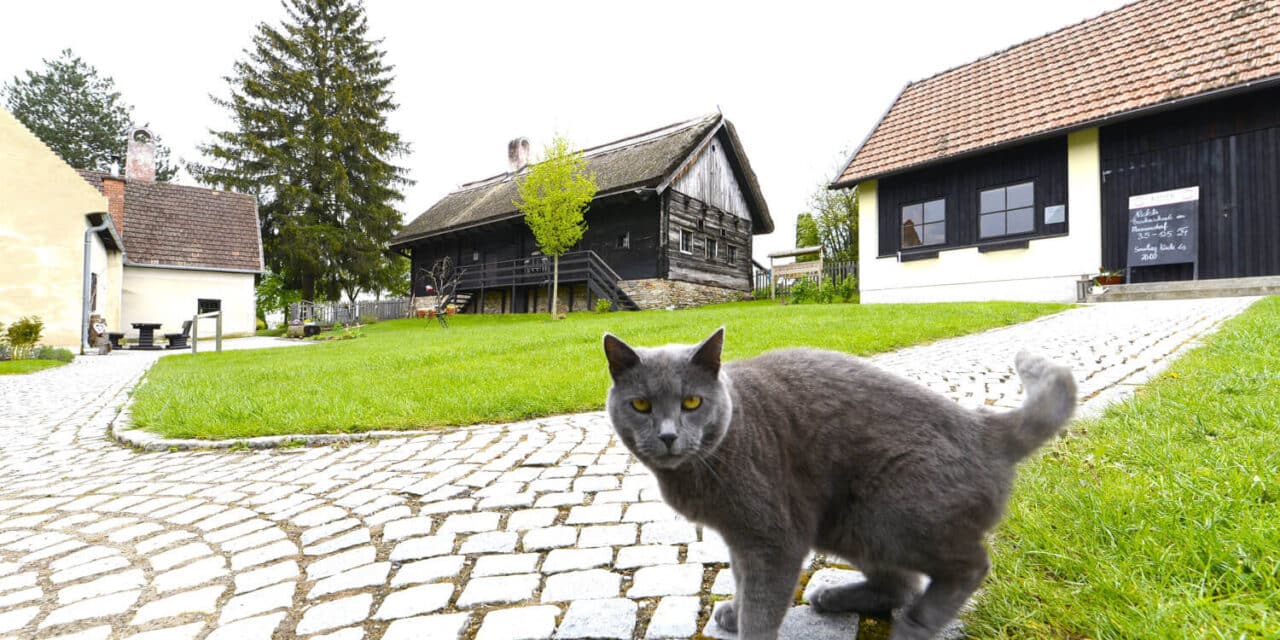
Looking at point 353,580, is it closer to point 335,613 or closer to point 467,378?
point 335,613

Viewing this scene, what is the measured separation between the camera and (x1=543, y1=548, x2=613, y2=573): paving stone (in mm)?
2070

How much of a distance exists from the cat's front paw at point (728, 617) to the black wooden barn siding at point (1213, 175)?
14.9 m

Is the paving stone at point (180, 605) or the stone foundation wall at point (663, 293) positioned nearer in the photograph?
the paving stone at point (180, 605)

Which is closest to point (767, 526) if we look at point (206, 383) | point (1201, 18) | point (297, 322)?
point (206, 383)

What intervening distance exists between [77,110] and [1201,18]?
2269 inches

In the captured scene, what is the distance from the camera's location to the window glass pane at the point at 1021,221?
13523mm

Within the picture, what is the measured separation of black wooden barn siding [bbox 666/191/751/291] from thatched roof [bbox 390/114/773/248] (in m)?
1.19

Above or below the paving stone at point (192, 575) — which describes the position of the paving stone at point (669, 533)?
above

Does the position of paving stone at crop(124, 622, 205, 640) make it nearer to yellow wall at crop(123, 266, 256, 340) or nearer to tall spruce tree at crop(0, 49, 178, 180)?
yellow wall at crop(123, 266, 256, 340)

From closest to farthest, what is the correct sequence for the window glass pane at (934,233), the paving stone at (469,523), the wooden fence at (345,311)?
1. the paving stone at (469,523)
2. the window glass pane at (934,233)
3. the wooden fence at (345,311)

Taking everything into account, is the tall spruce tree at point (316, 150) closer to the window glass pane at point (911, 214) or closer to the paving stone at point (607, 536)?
the window glass pane at point (911, 214)

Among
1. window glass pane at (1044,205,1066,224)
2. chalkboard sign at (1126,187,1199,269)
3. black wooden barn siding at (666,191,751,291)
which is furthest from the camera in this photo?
black wooden barn siding at (666,191,751,291)

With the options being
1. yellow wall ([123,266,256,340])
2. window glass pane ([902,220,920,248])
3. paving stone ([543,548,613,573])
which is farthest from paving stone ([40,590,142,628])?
yellow wall ([123,266,256,340])

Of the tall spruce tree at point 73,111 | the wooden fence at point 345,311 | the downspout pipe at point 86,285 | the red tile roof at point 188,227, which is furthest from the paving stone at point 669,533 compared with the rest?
the tall spruce tree at point 73,111
